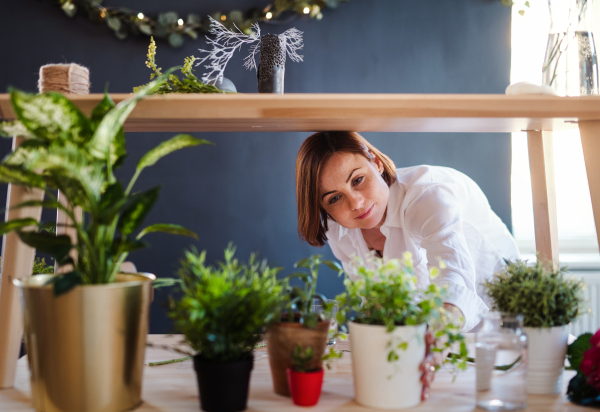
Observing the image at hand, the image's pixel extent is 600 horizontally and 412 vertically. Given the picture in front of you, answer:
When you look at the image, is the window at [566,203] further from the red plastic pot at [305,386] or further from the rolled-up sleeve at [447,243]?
the red plastic pot at [305,386]

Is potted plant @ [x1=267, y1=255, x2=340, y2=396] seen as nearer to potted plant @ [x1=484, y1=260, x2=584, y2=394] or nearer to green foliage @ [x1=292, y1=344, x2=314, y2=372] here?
green foliage @ [x1=292, y1=344, x2=314, y2=372]

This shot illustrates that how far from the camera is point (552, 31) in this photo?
40.1 inches

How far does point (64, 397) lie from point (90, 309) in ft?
0.43

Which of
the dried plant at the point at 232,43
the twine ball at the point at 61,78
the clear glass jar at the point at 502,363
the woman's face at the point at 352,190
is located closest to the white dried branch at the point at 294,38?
the dried plant at the point at 232,43

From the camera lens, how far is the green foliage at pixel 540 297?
74 cm

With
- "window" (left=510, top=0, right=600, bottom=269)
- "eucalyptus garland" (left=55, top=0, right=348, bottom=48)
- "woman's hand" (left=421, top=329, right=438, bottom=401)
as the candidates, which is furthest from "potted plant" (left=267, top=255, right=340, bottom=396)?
"window" (left=510, top=0, right=600, bottom=269)

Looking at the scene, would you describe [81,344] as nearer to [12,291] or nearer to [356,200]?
[12,291]

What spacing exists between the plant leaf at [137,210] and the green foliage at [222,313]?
0.09 m

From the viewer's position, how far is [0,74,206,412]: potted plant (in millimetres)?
635

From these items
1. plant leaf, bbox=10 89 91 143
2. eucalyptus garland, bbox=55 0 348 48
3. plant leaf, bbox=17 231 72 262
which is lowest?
plant leaf, bbox=17 231 72 262

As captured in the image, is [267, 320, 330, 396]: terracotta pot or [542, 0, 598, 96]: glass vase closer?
[267, 320, 330, 396]: terracotta pot

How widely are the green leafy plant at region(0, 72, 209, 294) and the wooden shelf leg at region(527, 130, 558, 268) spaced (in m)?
0.81

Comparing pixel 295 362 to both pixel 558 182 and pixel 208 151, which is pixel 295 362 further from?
pixel 558 182

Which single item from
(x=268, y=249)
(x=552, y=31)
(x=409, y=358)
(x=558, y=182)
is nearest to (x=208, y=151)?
(x=268, y=249)
